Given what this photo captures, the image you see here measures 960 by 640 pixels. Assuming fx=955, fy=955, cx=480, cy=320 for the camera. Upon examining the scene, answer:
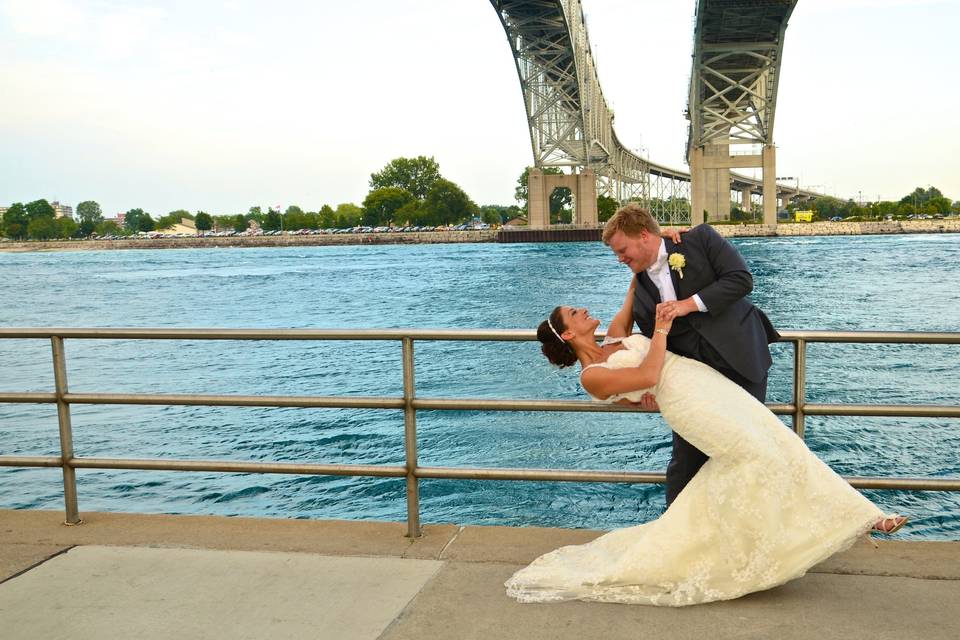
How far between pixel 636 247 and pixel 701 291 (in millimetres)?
255

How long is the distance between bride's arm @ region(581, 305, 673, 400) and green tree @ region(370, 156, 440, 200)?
13196cm

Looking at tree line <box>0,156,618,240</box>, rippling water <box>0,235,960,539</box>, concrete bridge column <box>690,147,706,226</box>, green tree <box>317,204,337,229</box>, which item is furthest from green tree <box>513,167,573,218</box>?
rippling water <box>0,235,960,539</box>

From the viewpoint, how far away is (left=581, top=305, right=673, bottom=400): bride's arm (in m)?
3.08

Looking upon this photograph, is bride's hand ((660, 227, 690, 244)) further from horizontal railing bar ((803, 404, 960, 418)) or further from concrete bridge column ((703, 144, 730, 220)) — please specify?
concrete bridge column ((703, 144, 730, 220))

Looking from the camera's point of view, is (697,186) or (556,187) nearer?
(697,186)

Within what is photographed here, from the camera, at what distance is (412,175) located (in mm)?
136125

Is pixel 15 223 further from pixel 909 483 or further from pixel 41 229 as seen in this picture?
pixel 909 483

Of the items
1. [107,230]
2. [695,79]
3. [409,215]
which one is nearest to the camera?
[695,79]

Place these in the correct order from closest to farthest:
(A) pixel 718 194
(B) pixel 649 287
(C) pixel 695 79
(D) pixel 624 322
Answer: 1. (B) pixel 649 287
2. (D) pixel 624 322
3. (C) pixel 695 79
4. (A) pixel 718 194

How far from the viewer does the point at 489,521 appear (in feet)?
28.3

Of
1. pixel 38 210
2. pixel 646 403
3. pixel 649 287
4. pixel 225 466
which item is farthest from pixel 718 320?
pixel 38 210

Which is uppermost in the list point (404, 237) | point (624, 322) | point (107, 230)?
point (107, 230)

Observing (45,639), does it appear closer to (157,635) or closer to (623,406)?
(157,635)

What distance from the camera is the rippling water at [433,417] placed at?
916 cm
